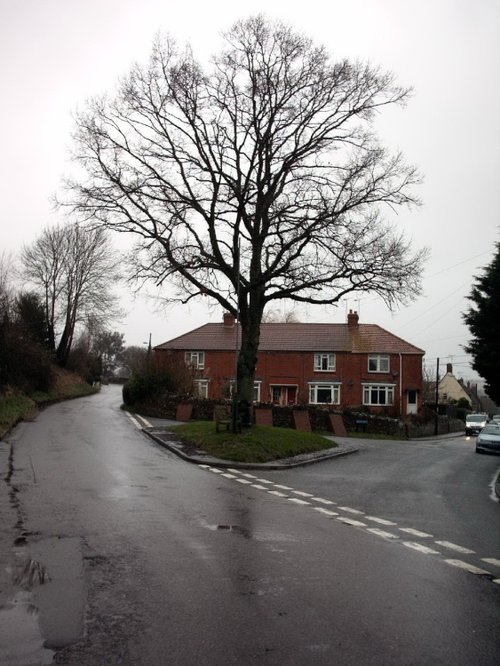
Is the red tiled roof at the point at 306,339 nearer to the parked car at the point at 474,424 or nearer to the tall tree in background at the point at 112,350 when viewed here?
the parked car at the point at 474,424

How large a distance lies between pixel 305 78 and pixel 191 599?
21077mm

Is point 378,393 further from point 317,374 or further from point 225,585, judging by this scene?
point 225,585

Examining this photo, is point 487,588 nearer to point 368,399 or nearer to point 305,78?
point 305,78

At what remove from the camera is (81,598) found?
5.65 m

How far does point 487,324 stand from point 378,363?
29774mm

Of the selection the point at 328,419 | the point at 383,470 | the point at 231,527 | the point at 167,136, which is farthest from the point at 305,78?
the point at 328,419

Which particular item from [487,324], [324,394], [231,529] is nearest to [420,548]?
[231,529]

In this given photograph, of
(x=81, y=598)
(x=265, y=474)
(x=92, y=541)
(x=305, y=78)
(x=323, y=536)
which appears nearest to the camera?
(x=81, y=598)

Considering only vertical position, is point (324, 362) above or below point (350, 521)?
above

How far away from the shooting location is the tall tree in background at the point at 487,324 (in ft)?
74.7

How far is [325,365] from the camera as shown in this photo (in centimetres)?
5569

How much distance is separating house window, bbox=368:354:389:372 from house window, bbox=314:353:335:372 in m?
3.39

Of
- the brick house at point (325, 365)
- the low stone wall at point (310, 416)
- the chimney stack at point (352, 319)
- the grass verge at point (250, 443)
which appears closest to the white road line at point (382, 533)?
the grass verge at point (250, 443)

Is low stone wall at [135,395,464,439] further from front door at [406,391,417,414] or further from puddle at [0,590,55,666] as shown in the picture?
puddle at [0,590,55,666]
